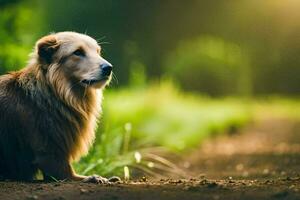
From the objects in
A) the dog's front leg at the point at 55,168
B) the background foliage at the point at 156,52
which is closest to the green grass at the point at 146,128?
the background foliage at the point at 156,52

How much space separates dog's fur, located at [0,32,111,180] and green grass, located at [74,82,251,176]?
1.07m

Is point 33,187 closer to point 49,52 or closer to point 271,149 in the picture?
point 49,52

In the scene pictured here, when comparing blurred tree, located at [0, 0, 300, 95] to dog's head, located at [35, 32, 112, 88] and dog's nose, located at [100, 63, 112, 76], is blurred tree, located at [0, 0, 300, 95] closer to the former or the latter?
dog's head, located at [35, 32, 112, 88]

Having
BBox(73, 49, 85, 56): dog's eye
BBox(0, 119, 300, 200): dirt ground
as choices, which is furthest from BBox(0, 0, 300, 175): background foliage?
BBox(73, 49, 85, 56): dog's eye

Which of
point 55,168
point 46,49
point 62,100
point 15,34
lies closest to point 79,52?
point 46,49

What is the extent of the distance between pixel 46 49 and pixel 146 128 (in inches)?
246

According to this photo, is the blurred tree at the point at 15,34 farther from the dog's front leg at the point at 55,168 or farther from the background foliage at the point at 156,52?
the dog's front leg at the point at 55,168

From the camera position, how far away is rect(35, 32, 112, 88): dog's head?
7203 millimetres

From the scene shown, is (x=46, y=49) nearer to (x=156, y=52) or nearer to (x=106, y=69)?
(x=106, y=69)

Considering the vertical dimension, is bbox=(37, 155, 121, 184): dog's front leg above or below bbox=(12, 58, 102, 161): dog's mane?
below

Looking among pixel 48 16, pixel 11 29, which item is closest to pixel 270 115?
pixel 48 16

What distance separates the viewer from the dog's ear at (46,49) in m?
7.27

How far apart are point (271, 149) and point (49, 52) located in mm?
6631

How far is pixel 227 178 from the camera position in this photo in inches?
359
